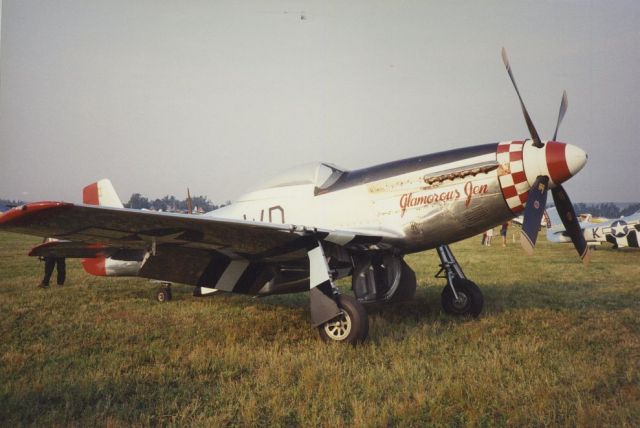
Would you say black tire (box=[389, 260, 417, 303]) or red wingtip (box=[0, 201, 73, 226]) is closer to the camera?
red wingtip (box=[0, 201, 73, 226])

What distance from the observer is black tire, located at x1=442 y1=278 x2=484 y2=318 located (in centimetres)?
573

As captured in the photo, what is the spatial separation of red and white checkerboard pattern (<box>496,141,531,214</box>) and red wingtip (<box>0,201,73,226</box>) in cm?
418

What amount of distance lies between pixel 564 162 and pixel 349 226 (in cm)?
241

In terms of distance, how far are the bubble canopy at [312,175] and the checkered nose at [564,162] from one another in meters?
2.45

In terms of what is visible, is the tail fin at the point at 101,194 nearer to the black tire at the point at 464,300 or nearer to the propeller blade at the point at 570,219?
the black tire at the point at 464,300

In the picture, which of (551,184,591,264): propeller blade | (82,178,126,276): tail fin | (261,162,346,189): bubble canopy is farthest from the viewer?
(82,178,126,276): tail fin

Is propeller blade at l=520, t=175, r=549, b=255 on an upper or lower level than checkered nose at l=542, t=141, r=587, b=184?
lower

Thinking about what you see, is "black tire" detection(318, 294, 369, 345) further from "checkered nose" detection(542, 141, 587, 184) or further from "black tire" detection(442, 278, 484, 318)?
"checkered nose" detection(542, 141, 587, 184)

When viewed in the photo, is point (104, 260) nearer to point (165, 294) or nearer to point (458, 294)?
point (165, 294)

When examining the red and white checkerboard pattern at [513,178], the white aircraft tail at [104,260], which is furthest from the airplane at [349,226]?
the white aircraft tail at [104,260]

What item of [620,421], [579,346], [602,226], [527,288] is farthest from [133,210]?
[602,226]

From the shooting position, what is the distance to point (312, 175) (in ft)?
18.2

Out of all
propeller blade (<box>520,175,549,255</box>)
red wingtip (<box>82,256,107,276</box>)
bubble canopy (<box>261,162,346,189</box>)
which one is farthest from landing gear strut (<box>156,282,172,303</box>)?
propeller blade (<box>520,175,549,255</box>)

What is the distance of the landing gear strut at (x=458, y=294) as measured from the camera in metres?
5.75
